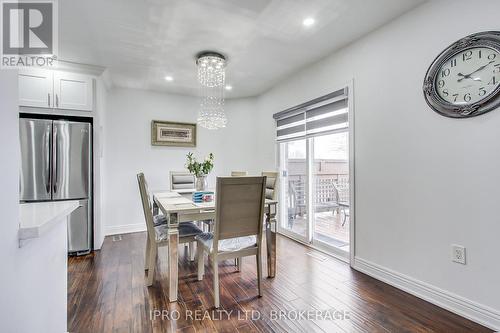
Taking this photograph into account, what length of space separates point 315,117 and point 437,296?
7.70ft

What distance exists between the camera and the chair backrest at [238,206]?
1.93 metres

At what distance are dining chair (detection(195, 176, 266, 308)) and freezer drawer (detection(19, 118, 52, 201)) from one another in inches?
92.0

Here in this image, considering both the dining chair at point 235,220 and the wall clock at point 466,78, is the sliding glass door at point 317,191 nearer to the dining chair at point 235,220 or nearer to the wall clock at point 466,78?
Answer: the wall clock at point 466,78

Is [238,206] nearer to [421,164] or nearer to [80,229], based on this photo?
[421,164]

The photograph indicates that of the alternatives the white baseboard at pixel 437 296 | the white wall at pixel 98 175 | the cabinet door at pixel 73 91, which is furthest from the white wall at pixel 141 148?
the white baseboard at pixel 437 296

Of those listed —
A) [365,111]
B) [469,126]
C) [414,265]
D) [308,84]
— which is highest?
[308,84]

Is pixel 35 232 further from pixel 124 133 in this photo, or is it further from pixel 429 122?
pixel 124 133

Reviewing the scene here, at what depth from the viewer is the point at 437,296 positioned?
6.48 ft

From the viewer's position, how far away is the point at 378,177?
8.18ft

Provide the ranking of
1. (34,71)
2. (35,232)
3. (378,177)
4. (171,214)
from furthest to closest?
(34,71)
(378,177)
(171,214)
(35,232)

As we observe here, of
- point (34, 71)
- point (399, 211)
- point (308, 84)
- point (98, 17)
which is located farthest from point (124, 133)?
point (399, 211)

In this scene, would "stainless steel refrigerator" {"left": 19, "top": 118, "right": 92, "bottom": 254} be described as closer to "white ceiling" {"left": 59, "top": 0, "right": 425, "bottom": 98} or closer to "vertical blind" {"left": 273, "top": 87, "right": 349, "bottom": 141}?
"white ceiling" {"left": 59, "top": 0, "right": 425, "bottom": 98}

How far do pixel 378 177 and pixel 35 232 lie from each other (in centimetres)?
269

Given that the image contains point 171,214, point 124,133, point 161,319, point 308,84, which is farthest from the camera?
point 124,133
